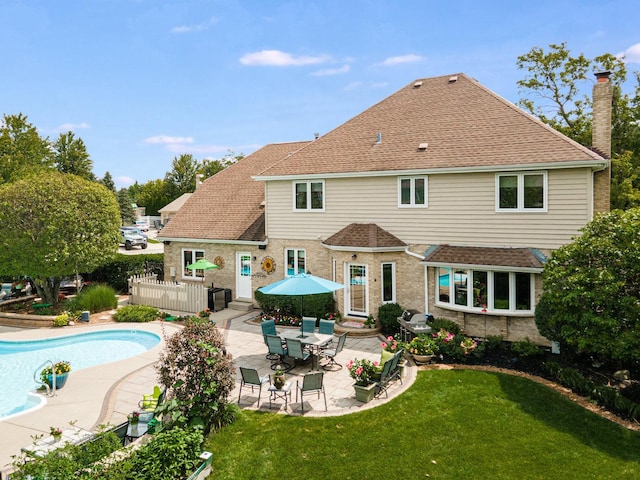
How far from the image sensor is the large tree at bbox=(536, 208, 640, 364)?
1031 centimetres

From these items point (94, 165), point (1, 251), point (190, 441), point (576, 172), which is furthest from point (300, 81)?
point (94, 165)

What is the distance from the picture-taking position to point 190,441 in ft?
24.9

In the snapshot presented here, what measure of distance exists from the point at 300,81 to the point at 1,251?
58.2 ft

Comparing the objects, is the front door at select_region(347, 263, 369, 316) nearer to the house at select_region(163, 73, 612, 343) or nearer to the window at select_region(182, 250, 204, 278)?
the house at select_region(163, 73, 612, 343)

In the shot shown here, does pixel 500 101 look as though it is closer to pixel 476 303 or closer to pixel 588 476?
pixel 476 303

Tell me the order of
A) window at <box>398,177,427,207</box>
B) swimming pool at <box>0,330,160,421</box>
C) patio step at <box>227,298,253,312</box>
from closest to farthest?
1. swimming pool at <box>0,330,160,421</box>
2. window at <box>398,177,427,207</box>
3. patio step at <box>227,298,253,312</box>

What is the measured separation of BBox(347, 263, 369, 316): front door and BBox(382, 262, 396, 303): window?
0.82 m

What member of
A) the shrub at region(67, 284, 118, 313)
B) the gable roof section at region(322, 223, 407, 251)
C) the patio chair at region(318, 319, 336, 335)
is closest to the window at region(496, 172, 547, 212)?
the gable roof section at region(322, 223, 407, 251)

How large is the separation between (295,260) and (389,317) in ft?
19.7

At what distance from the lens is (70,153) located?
67.1m

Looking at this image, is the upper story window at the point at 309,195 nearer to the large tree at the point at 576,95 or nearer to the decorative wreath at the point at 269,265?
the decorative wreath at the point at 269,265

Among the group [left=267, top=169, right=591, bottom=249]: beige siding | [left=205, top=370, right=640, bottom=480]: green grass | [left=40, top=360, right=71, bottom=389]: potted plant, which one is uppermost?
[left=267, top=169, right=591, bottom=249]: beige siding

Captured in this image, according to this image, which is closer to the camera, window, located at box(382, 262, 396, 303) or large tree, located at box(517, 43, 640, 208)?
window, located at box(382, 262, 396, 303)

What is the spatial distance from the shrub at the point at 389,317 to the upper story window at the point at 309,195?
227 inches
